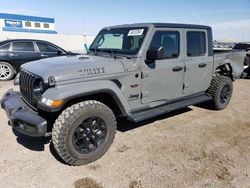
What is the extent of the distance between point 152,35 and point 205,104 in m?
2.95

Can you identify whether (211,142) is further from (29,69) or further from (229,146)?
(29,69)

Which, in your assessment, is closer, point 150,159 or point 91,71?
point 91,71

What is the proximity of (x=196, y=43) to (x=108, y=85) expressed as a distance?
7.95ft

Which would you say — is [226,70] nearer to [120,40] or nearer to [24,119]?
[120,40]

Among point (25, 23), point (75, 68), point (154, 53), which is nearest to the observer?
point (75, 68)

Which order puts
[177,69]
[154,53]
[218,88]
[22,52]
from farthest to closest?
[22,52]
[218,88]
[177,69]
[154,53]

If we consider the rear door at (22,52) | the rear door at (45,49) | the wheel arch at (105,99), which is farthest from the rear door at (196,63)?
the rear door at (22,52)

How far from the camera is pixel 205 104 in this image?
6348 mm

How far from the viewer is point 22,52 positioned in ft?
30.5

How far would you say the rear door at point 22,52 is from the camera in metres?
9.20

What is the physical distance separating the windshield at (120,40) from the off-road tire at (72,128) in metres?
1.17

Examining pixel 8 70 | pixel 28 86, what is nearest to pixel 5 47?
pixel 8 70

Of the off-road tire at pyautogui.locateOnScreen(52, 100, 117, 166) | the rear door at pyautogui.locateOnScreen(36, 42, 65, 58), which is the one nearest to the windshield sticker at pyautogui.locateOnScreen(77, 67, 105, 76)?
the off-road tire at pyautogui.locateOnScreen(52, 100, 117, 166)

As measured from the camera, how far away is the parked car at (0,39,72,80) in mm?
9117
